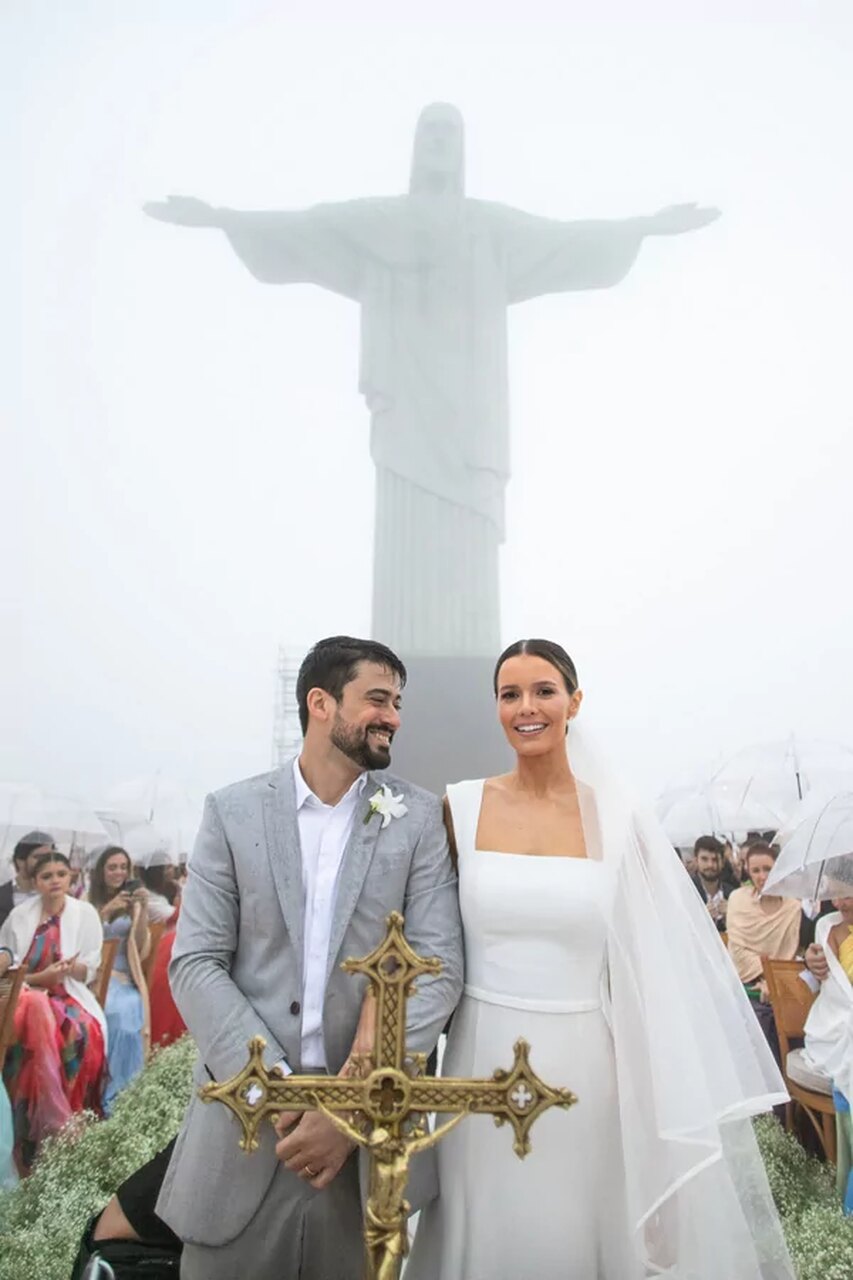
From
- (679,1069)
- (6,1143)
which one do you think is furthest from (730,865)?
(6,1143)

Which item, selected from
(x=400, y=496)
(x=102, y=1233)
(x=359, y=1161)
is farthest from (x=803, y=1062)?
(x=400, y=496)

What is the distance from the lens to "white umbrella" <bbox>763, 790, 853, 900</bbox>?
134 inches

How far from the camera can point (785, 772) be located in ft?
13.2

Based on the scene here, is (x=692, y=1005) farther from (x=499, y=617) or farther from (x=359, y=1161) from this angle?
(x=499, y=617)

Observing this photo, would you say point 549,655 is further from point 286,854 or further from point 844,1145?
point 844,1145

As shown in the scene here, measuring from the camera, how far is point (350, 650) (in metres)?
1.85

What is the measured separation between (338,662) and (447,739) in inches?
90.6

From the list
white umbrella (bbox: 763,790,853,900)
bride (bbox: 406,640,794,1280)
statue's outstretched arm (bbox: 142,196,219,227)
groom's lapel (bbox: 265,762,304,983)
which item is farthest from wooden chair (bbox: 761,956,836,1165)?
statue's outstretched arm (bbox: 142,196,219,227)

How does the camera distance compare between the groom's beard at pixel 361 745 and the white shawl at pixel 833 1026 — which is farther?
the white shawl at pixel 833 1026

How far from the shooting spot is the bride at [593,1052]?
176 centimetres

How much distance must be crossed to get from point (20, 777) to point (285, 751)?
1326 millimetres

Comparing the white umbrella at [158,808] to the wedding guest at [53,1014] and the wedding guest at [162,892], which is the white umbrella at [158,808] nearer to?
the wedding guest at [162,892]

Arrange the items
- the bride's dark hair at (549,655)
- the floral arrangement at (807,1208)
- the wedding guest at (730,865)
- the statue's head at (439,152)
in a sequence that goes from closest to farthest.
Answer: the bride's dark hair at (549,655), the floral arrangement at (807,1208), the wedding guest at (730,865), the statue's head at (439,152)

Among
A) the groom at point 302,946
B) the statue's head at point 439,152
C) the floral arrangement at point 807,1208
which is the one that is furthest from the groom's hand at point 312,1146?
the statue's head at point 439,152
